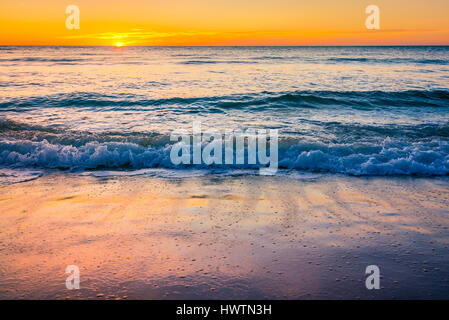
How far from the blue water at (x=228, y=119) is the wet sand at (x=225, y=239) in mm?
1374

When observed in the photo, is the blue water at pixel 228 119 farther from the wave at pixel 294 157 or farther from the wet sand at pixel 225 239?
the wet sand at pixel 225 239

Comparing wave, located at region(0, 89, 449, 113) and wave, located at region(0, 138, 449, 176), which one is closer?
wave, located at region(0, 138, 449, 176)

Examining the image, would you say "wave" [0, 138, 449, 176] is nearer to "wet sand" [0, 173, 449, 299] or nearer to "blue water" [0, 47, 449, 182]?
"blue water" [0, 47, 449, 182]

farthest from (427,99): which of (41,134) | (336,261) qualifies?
(41,134)

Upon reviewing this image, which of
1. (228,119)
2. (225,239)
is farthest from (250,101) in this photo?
(225,239)

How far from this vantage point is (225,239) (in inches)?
162

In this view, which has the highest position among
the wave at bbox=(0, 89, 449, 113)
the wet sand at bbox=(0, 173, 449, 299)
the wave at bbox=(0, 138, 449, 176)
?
the wave at bbox=(0, 89, 449, 113)

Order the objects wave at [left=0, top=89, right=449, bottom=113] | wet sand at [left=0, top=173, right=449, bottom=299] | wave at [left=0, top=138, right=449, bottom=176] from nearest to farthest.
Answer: wet sand at [left=0, top=173, right=449, bottom=299]
wave at [left=0, top=138, right=449, bottom=176]
wave at [left=0, top=89, right=449, bottom=113]

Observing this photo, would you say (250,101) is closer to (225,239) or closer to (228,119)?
(228,119)

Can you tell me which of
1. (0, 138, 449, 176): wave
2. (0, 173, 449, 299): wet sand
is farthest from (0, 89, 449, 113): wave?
(0, 173, 449, 299): wet sand

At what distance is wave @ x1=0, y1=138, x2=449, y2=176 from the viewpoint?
23.5 ft

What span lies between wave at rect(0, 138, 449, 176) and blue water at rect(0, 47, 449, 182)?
0.02 metres

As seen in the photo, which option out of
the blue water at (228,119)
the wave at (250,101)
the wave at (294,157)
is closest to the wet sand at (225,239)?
the wave at (294,157)

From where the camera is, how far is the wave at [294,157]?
7.17m
